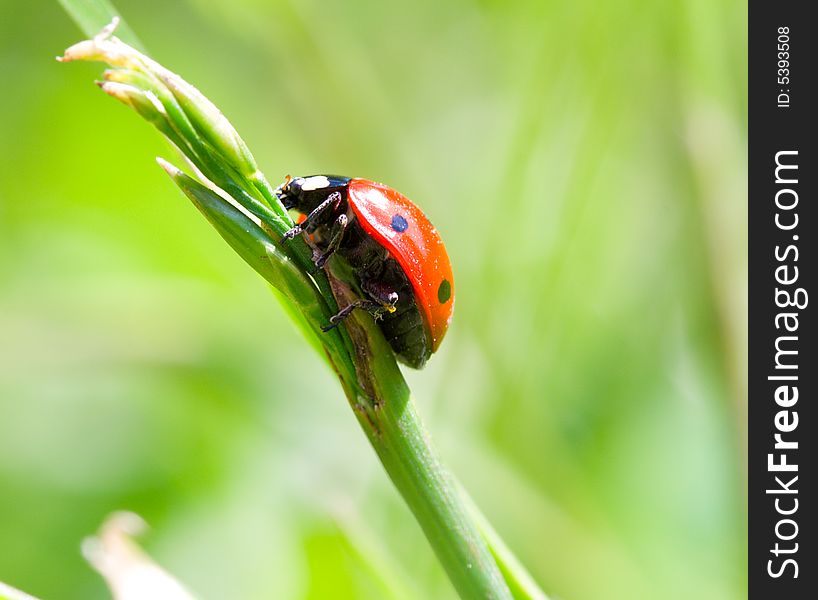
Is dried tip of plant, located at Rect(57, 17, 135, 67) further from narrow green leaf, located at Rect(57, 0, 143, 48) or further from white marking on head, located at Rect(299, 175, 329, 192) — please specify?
white marking on head, located at Rect(299, 175, 329, 192)

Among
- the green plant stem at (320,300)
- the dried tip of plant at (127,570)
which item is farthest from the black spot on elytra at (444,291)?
the dried tip of plant at (127,570)

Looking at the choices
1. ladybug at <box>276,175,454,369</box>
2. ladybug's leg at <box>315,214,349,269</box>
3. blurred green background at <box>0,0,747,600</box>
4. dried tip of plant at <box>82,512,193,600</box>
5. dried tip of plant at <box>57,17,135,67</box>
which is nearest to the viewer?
dried tip of plant at <box>57,17,135,67</box>

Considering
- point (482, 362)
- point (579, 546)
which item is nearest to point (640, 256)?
point (482, 362)

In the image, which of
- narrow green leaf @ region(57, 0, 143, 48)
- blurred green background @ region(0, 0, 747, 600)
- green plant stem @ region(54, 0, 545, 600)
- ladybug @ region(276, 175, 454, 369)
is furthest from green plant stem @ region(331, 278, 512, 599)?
blurred green background @ region(0, 0, 747, 600)

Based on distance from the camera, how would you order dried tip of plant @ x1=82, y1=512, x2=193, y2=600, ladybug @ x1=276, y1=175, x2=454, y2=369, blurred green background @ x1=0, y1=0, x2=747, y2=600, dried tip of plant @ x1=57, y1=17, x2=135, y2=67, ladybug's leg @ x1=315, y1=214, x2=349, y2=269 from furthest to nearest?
blurred green background @ x1=0, y1=0, x2=747, y2=600, ladybug @ x1=276, y1=175, x2=454, y2=369, dried tip of plant @ x1=82, y1=512, x2=193, y2=600, ladybug's leg @ x1=315, y1=214, x2=349, y2=269, dried tip of plant @ x1=57, y1=17, x2=135, y2=67

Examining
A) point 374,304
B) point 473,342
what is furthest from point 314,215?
point 473,342

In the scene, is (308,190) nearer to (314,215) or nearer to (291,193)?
(291,193)
